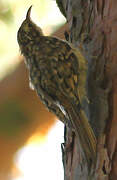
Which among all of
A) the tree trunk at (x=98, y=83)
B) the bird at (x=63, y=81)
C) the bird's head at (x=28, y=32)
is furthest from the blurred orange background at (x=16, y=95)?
the tree trunk at (x=98, y=83)

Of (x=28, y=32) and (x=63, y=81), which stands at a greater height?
(x=28, y=32)

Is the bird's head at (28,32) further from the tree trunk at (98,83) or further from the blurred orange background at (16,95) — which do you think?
the tree trunk at (98,83)

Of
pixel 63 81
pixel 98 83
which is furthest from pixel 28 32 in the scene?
pixel 98 83

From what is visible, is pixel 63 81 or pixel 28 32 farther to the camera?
pixel 28 32

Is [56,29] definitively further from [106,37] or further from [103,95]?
[103,95]

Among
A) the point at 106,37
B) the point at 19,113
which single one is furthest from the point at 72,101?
the point at 19,113

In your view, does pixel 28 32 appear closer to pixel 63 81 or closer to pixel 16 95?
pixel 16 95

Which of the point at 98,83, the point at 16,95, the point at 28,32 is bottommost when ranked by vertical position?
the point at 98,83
